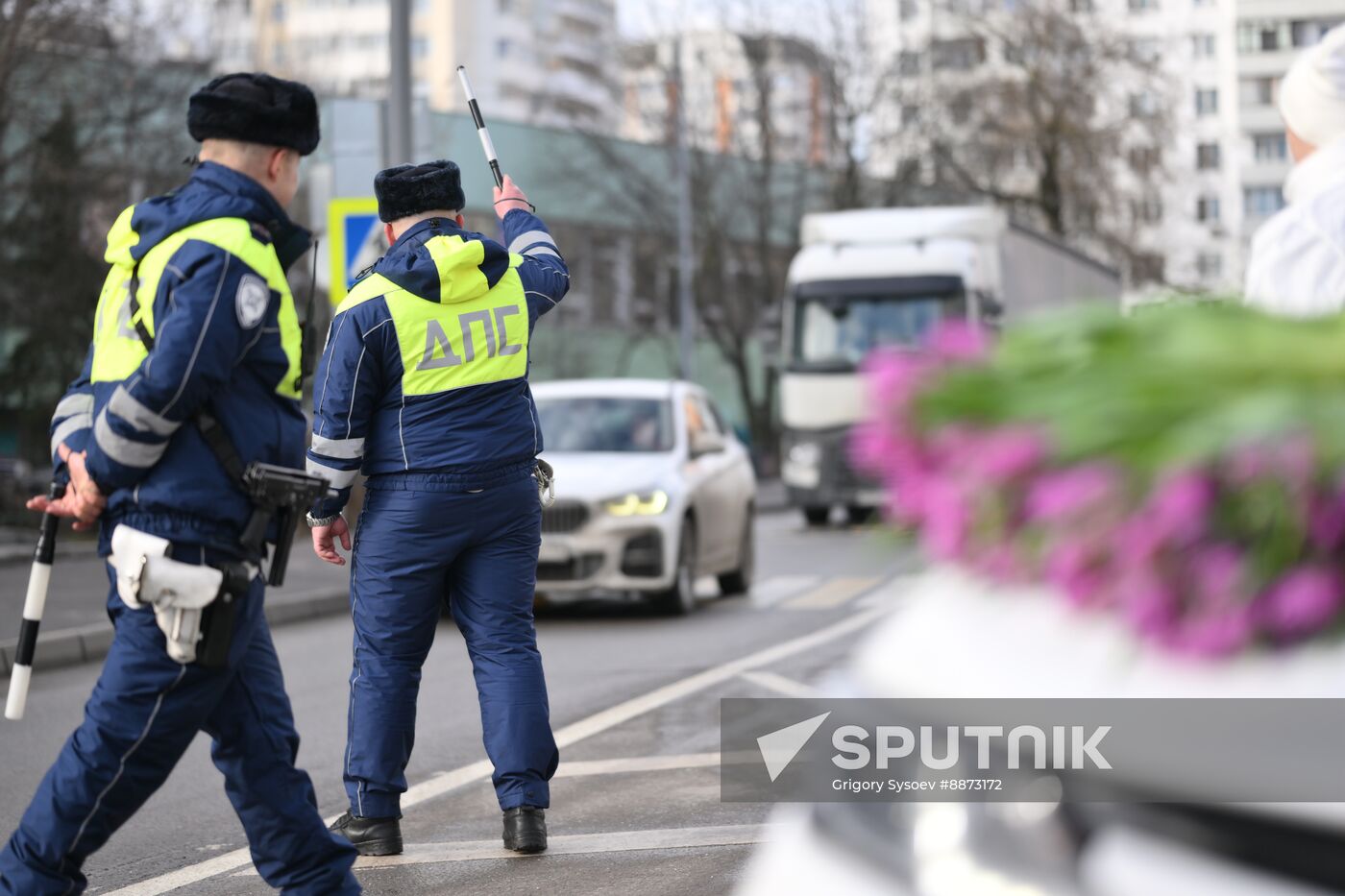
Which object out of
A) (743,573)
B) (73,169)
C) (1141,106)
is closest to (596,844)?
(743,573)

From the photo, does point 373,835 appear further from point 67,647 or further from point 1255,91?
point 1255,91

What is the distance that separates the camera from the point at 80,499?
13.8ft

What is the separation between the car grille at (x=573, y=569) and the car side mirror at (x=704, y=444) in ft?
4.46

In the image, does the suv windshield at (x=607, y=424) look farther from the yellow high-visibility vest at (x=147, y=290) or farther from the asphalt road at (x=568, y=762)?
the yellow high-visibility vest at (x=147, y=290)

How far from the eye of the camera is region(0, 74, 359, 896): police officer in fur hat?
4109 mm

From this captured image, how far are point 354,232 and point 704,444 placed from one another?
336 centimetres

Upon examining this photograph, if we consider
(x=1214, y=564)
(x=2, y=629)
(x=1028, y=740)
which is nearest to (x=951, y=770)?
(x=1028, y=740)

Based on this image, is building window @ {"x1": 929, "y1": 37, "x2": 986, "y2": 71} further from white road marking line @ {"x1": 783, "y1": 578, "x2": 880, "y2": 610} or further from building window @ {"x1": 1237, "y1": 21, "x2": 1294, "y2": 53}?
building window @ {"x1": 1237, "y1": 21, "x2": 1294, "y2": 53}

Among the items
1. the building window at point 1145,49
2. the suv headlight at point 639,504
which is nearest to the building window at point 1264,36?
the building window at point 1145,49

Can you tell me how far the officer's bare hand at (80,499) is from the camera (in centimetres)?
420

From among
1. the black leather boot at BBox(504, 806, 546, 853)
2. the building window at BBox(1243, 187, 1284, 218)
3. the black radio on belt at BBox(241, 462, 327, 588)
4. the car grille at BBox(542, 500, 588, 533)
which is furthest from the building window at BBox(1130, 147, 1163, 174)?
the building window at BBox(1243, 187, 1284, 218)

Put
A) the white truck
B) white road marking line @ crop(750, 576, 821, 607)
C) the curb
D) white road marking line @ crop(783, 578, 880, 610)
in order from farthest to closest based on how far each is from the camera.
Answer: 1. the white truck
2. white road marking line @ crop(750, 576, 821, 607)
3. white road marking line @ crop(783, 578, 880, 610)
4. the curb

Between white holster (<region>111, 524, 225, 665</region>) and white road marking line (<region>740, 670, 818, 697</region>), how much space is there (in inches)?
204

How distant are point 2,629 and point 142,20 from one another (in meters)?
17.9
